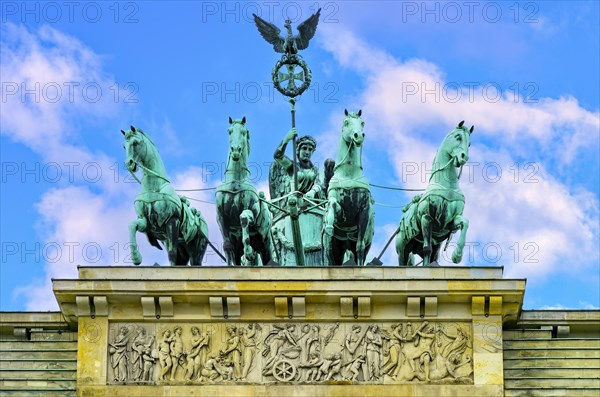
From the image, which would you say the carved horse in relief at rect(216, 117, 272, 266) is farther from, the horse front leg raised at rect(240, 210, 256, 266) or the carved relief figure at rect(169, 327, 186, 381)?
the carved relief figure at rect(169, 327, 186, 381)

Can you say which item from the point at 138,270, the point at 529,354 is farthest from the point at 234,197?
the point at 529,354

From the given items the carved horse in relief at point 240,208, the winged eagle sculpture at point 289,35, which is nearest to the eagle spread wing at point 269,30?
the winged eagle sculpture at point 289,35

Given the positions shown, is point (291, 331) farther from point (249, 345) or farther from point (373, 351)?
point (373, 351)

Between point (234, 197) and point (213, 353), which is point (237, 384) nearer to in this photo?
point (213, 353)

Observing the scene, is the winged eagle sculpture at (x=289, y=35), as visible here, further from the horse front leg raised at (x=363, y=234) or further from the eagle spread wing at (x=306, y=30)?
the horse front leg raised at (x=363, y=234)

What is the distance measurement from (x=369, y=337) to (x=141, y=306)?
3.98 meters

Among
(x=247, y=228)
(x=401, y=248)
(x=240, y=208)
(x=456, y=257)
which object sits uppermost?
(x=240, y=208)

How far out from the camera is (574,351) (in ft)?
160

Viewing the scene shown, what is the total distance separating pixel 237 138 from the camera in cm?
4962

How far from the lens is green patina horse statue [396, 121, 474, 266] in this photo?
4959cm

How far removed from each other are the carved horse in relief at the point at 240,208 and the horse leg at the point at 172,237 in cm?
80

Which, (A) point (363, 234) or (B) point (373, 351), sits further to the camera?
(A) point (363, 234)

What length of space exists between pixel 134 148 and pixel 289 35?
17.0 feet

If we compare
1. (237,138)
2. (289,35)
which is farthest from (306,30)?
(237,138)
